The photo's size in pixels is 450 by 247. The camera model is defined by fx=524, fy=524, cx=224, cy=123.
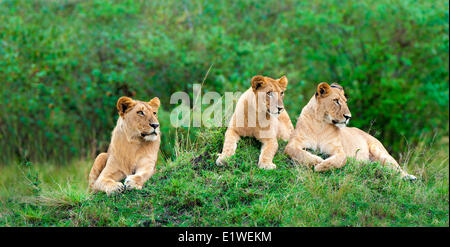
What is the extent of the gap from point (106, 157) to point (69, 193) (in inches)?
24.0

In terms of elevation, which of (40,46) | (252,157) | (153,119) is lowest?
(252,157)

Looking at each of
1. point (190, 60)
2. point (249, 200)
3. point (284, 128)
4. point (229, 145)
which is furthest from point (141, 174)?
point (190, 60)

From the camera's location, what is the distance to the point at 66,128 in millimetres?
13078

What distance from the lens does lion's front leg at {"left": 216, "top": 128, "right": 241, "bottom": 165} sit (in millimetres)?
6250

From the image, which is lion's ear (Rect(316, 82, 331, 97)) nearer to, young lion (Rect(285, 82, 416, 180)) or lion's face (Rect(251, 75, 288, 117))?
young lion (Rect(285, 82, 416, 180))

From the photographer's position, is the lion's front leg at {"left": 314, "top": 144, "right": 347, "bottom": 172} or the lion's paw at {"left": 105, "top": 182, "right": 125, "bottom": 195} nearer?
the lion's paw at {"left": 105, "top": 182, "right": 125, "bottom": 195}

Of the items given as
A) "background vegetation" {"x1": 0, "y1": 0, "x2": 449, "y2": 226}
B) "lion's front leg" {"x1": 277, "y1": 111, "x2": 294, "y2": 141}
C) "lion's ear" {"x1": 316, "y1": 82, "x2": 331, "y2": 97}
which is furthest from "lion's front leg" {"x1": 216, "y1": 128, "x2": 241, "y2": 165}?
"background vegetation" {"x1": 0, "y1": 0, "x2": 449, "y2": 226}

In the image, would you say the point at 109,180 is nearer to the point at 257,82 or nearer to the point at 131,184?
the point at 131,184

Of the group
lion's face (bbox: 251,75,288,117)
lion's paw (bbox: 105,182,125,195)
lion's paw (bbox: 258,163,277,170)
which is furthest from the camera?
lion's paw (bbox: 258,163,277,170)

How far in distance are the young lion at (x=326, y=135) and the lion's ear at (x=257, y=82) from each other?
28.5 inches

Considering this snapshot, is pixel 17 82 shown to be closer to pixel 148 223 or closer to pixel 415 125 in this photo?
pixel 148 223

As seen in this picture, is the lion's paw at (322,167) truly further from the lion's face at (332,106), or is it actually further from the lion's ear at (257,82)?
the lion's ear at (257,82)

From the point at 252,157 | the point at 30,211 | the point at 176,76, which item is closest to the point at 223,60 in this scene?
the point at 176,76

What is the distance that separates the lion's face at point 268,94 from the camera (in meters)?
6.05
